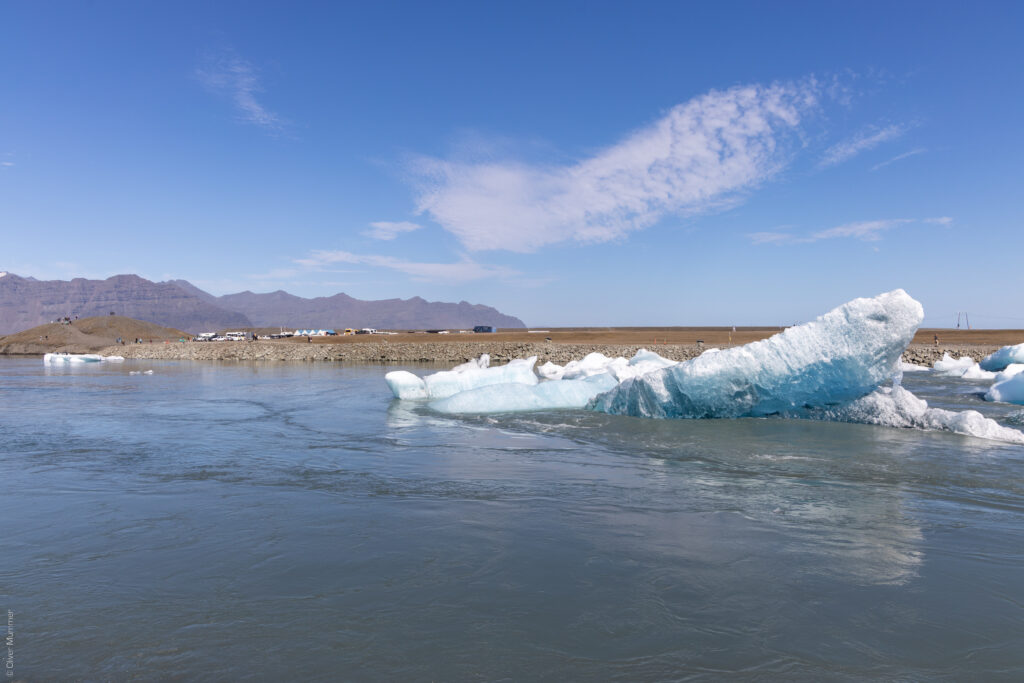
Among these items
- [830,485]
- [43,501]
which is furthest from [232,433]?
[830,485]

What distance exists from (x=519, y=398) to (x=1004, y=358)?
20749 mm

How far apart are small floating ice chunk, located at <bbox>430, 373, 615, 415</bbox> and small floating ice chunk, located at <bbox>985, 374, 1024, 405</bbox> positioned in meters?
8.83

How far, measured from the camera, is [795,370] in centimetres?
989

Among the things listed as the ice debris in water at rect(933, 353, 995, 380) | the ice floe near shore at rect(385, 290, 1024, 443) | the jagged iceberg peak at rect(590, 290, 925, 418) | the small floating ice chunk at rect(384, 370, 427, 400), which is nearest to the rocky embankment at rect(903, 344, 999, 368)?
the ice debris in water at rect(933, 353, 995, 380)

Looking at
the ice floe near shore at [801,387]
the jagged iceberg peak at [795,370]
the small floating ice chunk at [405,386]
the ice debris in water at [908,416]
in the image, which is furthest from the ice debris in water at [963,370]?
the small floating ice chunk at [405,386]

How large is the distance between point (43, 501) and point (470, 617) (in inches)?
192

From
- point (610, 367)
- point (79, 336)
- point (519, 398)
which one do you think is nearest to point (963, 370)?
point (610, 367)

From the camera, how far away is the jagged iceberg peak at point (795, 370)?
9.23m

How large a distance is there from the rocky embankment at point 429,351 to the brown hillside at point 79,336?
15.7 meters

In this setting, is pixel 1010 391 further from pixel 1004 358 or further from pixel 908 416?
pixel 1004 358

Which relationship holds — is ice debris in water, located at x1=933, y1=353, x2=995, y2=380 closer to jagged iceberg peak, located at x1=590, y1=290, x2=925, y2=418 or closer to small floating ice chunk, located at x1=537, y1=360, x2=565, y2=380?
small floating ice chunk, located at x1=537, y1=360, x2=565, y2=380

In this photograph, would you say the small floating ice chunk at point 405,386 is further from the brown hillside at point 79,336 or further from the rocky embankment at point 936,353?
the brown hillside at point 79,336

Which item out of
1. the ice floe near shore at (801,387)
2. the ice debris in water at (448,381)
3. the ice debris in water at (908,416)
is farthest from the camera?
the ice debris in water at (448,381)

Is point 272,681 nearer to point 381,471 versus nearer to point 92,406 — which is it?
point 381,471
